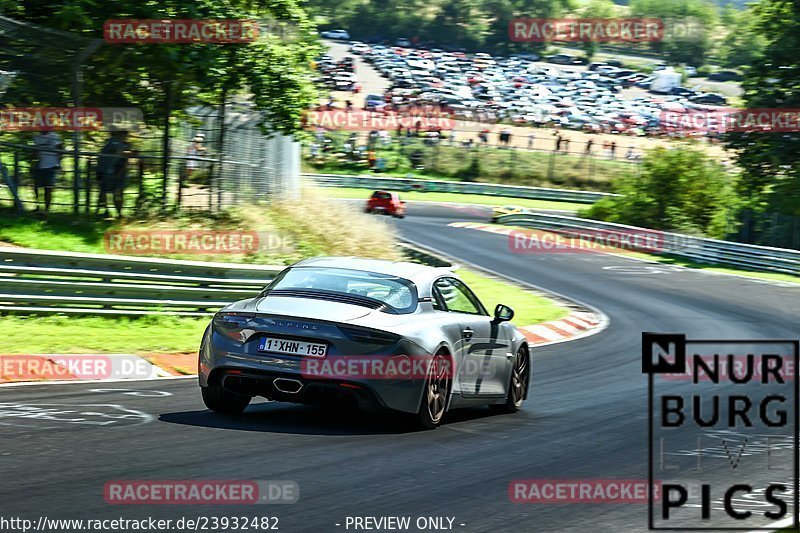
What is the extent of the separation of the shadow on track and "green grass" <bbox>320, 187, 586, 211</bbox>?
150 feet

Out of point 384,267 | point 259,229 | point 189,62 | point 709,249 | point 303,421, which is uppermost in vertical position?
point 189,62

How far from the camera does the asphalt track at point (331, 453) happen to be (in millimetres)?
6109

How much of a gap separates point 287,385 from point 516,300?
610 inches

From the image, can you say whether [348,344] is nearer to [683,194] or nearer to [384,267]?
[384,267]

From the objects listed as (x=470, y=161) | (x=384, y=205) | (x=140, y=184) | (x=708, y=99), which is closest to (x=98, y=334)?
(x=140, y=184)

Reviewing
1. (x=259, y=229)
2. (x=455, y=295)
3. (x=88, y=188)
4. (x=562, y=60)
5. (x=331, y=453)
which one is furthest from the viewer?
(x=562, y=60)

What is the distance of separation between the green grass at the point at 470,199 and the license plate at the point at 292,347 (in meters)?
46.6

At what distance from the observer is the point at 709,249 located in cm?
3647

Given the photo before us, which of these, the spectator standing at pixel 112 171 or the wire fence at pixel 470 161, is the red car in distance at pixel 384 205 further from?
the spectator standing at pixel 112 171

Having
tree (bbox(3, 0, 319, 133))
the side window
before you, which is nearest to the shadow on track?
the side window

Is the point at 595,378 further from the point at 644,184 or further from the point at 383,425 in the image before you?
the point at 644,184

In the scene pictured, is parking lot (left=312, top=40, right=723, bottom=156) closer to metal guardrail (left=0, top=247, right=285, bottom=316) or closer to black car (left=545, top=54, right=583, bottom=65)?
black car (left=545, top=54, right=583, bottom=65)

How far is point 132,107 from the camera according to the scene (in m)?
22.3

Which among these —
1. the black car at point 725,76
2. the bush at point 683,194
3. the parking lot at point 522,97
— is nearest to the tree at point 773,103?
the bush at point 683,194
